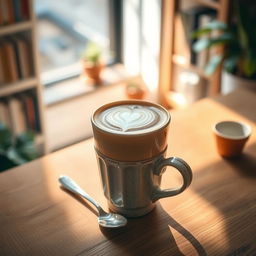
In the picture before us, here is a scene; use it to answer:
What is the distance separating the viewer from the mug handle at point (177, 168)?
0.88 metres

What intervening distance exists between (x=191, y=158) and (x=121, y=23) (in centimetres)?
199

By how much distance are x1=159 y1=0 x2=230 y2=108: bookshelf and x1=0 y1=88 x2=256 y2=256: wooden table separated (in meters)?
1.32

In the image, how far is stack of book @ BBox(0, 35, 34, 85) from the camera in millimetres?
2230

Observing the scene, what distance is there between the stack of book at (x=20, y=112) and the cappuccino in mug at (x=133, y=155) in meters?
1.46

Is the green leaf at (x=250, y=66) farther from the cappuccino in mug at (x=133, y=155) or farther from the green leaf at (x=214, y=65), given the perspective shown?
the cappuccino in mug at (x=133, y=155)

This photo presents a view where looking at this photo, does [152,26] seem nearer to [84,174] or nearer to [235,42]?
[235,42]

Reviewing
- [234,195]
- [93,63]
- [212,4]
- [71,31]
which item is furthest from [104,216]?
[71,31]

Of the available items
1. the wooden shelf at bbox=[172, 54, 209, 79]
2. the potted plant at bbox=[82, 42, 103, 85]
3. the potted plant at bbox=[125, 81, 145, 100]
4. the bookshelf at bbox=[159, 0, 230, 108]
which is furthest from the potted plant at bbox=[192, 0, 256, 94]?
the potted plant at bbox=[82, 42, 103, 85]

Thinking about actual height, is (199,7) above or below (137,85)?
above

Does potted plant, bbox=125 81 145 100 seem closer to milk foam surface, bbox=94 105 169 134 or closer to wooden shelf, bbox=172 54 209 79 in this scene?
wooden shelf, bbox=172 54 209 79

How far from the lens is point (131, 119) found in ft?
3.06

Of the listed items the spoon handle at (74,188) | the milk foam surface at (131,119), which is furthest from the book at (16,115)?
the milk foam surface at (131,119)

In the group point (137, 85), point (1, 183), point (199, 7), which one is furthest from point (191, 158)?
point (137, 85)

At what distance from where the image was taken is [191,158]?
115cm
